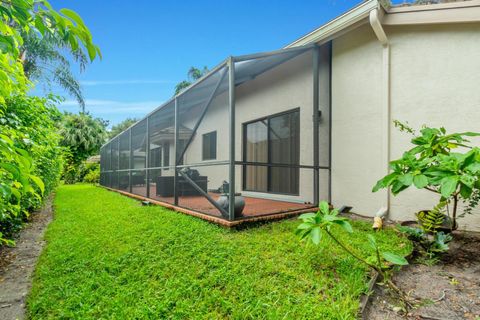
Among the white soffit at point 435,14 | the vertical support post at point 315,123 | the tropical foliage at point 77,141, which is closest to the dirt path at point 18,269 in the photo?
the vertical support post at point 315,123

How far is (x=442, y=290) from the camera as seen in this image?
235 centimetres

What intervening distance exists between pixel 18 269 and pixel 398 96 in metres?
6.06

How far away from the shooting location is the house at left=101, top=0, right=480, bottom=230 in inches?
155

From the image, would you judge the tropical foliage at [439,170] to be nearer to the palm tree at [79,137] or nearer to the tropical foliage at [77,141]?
the tropical foliage at [77,141]

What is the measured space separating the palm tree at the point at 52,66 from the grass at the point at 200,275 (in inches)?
487

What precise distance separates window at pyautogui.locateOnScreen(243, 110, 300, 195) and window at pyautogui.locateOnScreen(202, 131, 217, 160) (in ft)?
5.51

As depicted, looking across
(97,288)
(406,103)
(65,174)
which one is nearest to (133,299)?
(97,288)

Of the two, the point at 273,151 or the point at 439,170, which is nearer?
the point at 439,170

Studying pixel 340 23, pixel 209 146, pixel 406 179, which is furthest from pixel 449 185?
pixel 209 146

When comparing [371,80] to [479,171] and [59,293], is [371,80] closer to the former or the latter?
[479,171]

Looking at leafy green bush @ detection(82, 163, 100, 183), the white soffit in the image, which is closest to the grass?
the white soffit

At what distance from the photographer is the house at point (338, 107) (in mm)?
3930

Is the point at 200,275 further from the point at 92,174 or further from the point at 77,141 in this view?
the point at 77,141

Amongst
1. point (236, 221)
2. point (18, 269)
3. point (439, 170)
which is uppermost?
point (439, 170)
